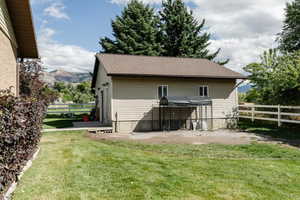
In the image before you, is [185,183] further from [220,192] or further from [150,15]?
[150,15]

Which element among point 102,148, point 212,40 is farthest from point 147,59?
point 212,40

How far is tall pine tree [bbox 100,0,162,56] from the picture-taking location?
2572 centimetres

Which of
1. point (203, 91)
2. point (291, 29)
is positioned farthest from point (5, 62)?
point (291, 29)

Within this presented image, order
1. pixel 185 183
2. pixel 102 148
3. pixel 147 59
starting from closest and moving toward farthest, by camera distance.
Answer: pixel 185 183
pixel 102 148
pixel 147 59

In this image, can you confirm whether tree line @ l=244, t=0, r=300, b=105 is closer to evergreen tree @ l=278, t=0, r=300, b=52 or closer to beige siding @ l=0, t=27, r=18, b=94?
evergreen tree @ l=278, t=0, r=300, b=52

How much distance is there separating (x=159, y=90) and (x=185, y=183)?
884 centimetres

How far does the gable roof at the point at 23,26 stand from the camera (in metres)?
7.05

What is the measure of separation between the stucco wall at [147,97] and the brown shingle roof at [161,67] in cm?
44

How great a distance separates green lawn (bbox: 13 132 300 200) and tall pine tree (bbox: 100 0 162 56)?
64.8 feet

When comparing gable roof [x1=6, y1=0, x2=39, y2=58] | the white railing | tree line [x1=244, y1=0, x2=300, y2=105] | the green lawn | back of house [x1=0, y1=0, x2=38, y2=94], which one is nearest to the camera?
the green lawn

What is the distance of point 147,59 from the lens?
15.3 m

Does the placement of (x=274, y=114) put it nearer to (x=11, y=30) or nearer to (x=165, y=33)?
(x=11, y=30)

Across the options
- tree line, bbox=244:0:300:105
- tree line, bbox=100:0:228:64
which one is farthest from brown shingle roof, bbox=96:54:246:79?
tree line, bbox=100:0:228:64

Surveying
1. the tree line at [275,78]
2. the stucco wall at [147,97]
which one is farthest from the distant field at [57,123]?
the tree line at [275,78]
